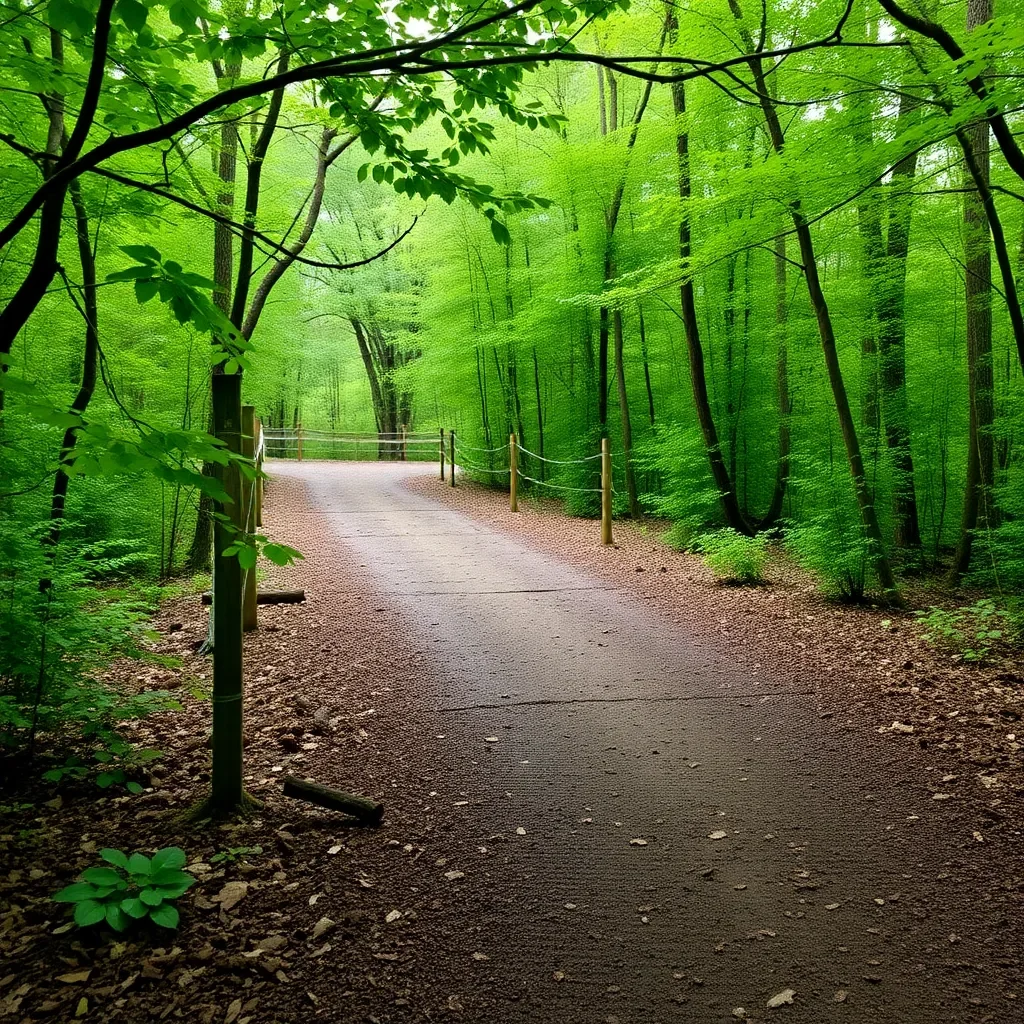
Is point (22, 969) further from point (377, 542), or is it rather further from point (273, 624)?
point (377, 542)

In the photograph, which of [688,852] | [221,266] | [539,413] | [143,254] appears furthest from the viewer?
[539,413]

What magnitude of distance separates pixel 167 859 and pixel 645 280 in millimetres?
7117

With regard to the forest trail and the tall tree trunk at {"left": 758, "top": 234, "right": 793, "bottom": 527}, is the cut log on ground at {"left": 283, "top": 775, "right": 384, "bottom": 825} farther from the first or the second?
the tall tree trunk at {"left": 758, "top": 234, "right": 793, "bottom": 527}

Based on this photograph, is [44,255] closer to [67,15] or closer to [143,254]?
[143,254]

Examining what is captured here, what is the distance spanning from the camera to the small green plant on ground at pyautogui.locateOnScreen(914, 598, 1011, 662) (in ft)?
16.5

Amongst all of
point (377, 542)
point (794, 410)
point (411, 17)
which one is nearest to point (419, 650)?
point (411, 17)

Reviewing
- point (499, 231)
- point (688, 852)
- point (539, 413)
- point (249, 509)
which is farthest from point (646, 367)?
point (688, 852)

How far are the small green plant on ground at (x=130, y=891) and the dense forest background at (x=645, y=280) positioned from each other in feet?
3.75

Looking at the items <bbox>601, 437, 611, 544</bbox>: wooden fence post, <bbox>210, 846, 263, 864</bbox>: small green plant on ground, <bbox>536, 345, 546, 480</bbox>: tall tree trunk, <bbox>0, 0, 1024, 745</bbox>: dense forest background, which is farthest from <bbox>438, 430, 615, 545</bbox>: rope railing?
<bbox>210, 846, 263, 864</bbox>: small green plant on ground

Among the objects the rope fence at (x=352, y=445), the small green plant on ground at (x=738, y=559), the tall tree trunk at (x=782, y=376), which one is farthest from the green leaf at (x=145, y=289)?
the rope fence at (x=352, y=445)

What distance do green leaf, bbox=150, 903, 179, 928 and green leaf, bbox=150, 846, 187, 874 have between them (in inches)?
5.5

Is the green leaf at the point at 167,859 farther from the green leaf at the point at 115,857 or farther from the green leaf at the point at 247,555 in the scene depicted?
the green leaf at the point at 247,555

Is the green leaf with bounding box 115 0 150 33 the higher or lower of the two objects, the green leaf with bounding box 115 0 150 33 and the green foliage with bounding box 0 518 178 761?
the higher

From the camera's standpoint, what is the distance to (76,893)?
220cm
